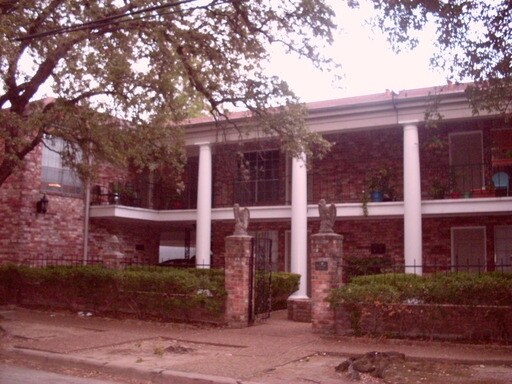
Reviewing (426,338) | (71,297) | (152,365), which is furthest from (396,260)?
(152,365)

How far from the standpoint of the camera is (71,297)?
14.8 metres

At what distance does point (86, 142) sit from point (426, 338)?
8.36 m

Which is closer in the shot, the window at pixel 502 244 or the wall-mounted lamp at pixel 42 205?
the window at pixel 502 244

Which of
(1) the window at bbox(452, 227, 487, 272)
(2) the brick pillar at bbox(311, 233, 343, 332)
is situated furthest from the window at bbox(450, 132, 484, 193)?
(2) the brick pillar at bbox(311, 233, 343, 332)

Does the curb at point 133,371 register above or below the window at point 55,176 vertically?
below

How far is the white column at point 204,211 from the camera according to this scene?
17672mm

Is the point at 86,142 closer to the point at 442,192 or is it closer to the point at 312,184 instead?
the point at 312,184

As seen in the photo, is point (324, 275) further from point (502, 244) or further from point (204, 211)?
point (502, 244)

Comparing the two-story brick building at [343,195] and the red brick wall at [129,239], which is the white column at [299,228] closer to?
the two-story brick building at [343,195]

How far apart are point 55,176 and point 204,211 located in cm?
500

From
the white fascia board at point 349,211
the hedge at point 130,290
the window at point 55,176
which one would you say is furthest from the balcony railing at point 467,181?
the window at point 55,176

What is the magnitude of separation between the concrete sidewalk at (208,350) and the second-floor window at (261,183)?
766 centimetres

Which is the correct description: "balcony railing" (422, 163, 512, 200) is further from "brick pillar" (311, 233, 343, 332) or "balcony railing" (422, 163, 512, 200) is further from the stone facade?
"brick pillar" (311, 233, 343, 332)

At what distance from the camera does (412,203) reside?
1517 cm
